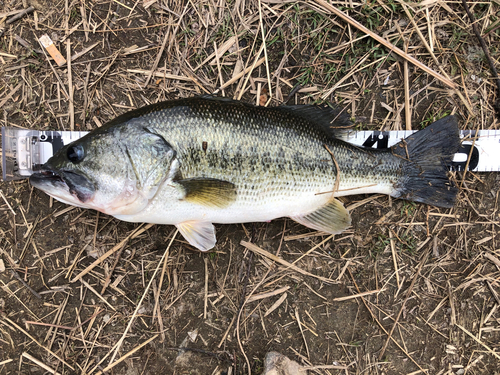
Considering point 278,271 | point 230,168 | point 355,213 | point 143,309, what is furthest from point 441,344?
point 143,309

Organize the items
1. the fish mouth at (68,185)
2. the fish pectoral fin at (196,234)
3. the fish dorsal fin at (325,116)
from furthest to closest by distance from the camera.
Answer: the fish dorsal fin at (325,116) → the fish pectoral fin at (196,234) → the fish mouth at (68,185)

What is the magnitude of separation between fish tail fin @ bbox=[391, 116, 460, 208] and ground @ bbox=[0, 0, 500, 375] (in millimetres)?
238

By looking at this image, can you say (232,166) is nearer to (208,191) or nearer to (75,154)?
(208,191)

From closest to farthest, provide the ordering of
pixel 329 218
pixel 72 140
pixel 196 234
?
pixel 196 234
pixel 329 218
pixel 72 140

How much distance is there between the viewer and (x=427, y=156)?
2.99m

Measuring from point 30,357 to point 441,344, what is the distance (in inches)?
162

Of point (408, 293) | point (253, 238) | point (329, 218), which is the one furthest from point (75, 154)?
point (408, 293)

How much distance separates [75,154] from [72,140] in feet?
2.60

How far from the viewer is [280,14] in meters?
3.10

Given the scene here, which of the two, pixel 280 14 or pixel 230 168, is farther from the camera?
pixel 280 14

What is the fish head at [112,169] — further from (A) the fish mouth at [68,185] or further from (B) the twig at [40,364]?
(B) the twig at [40,364]

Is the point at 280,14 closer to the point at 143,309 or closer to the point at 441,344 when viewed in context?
the point at 143,309

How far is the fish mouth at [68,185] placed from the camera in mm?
2340

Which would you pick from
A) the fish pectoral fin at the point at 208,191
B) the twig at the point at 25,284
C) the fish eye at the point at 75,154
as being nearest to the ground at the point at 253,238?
the twig at the point at 25,284
